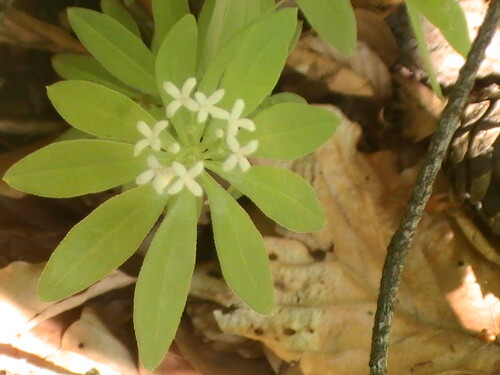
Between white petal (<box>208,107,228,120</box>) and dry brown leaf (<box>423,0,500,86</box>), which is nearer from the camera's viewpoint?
white petal (<box>208,107,228,120</box>)

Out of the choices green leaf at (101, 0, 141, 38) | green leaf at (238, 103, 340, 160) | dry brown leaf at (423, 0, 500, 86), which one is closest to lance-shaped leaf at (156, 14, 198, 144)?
green leaf at (238, 103, 340, 160)

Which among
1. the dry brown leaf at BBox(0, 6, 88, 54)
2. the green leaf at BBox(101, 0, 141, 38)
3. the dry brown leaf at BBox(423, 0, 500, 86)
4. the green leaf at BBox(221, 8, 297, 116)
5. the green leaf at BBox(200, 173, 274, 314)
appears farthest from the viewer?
the dry brown leaf at BBox(423, 0, 500, 86)

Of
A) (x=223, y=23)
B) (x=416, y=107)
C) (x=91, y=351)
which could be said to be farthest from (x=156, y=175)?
(x=416, y=107)

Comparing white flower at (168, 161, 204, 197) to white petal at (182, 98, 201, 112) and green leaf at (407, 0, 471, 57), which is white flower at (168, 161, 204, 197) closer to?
white petal at (182, 98, 201, 112)

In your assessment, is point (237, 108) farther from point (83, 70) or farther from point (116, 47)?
point (83, 70)

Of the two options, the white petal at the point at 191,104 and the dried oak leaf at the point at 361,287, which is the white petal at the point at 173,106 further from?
the dried oak leaf at the point at 361,287

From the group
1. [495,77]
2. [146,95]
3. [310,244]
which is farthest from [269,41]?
[495,77]

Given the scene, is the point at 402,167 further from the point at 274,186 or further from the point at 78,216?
the point at 78,216
